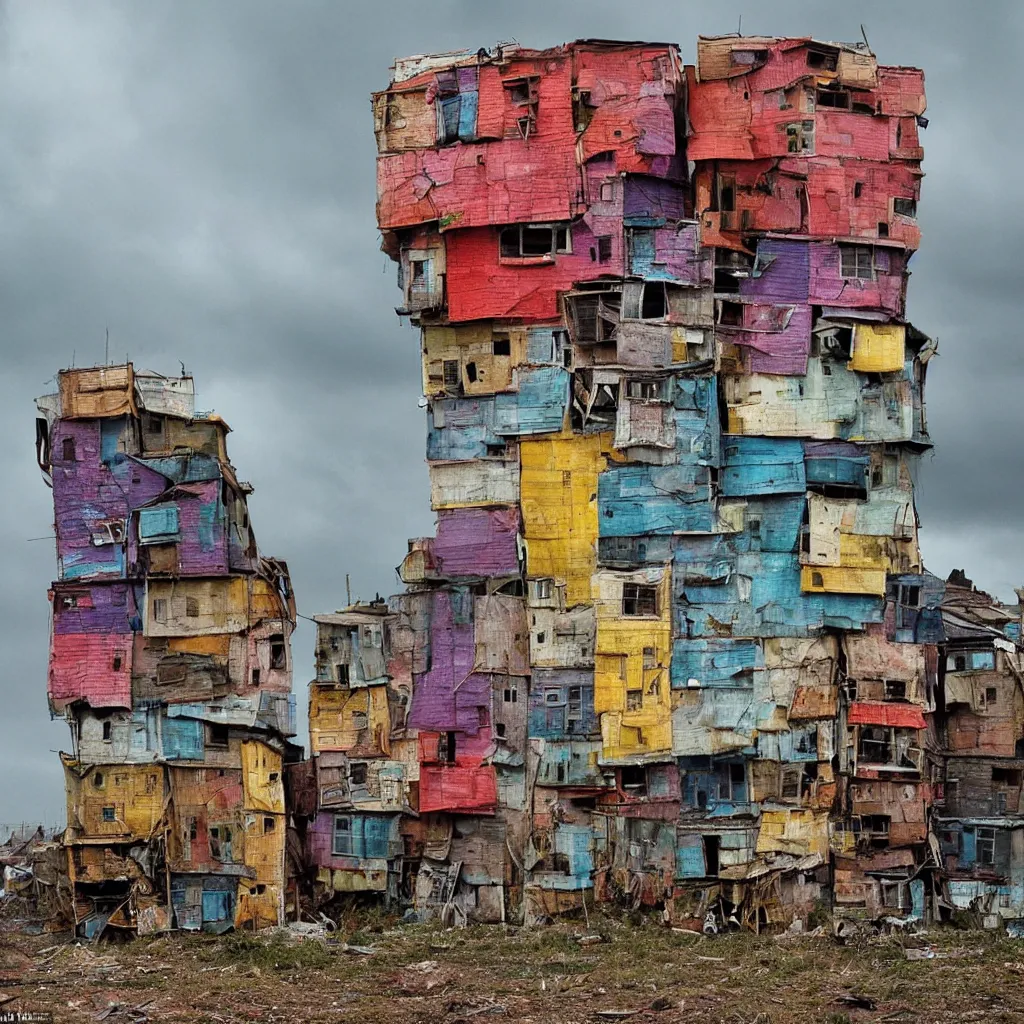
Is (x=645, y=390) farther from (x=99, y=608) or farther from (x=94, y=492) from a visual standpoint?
(x=99, y=608)

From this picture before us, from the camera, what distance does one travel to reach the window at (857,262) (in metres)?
92.1

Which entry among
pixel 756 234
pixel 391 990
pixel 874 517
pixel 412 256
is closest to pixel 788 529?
pixel 874 517

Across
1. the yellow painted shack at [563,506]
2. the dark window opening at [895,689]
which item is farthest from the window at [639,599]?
the dark window opening at [895,689]

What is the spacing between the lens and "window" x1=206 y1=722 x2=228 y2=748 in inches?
3497

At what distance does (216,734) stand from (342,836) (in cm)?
660

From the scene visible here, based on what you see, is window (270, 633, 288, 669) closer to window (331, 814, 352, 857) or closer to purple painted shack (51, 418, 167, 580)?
window (331, 814, 352, 857)

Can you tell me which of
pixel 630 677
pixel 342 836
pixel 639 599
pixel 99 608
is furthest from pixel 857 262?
pixel 99 608

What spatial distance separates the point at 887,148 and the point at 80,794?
132 feet

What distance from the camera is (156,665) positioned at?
8906cm

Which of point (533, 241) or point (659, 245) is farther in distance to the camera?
point (533, 241)

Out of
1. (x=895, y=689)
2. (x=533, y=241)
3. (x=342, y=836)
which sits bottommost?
(x=342, y=836)

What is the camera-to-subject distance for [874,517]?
90875mm

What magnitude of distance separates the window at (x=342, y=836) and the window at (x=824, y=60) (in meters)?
34.9

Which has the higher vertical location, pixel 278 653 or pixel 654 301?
pixel 654 301
